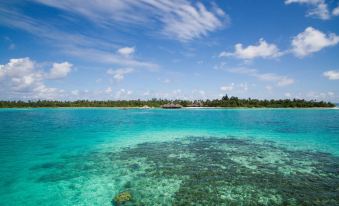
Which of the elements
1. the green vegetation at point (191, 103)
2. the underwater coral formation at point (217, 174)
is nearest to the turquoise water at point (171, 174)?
the underwater coral formation at point (217, 174)

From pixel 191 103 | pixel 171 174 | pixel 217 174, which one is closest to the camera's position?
pixel 217 174

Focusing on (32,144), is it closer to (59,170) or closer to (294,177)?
(59,170)

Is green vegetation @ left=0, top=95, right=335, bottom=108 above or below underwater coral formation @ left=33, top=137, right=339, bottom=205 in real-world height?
above

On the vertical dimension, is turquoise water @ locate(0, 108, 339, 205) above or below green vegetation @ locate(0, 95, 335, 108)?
below

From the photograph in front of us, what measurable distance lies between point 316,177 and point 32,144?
23829 mm

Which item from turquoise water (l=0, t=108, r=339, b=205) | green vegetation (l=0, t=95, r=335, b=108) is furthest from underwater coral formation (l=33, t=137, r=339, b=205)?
green vegetation (l=0, t=95, r=335, b=108)

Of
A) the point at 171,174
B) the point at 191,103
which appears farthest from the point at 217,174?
the point at 191,103

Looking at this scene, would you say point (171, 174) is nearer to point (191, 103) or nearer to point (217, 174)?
point (217, 174)

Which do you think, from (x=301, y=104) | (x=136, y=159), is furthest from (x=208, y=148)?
(x=301, y=104)

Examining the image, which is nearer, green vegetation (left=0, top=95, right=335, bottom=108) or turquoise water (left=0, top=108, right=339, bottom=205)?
turquoise water (left=0, top=108, right=339, bottom=205)

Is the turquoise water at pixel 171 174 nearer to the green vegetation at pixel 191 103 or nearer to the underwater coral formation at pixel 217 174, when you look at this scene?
the underwater coral formation at pixel 217 174

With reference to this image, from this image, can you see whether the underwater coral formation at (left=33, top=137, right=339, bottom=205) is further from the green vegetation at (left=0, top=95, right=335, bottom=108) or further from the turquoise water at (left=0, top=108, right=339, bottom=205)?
the green vegetation at (left=0, top=95, right=335, bottom=108)

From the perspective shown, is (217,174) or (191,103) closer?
(217,174)

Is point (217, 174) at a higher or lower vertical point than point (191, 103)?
lower
